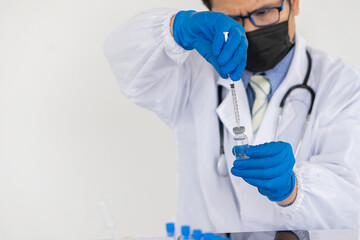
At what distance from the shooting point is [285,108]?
152cm

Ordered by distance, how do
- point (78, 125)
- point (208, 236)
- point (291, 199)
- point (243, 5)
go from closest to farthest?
point (208, 236) → point (291, 199) → point (243, 5) → point (78, 125)

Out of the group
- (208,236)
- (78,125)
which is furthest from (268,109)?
(78,125)

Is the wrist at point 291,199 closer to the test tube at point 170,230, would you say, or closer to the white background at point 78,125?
the test tube at point 170,230

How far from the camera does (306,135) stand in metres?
1.48

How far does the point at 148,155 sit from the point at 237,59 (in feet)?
3.39

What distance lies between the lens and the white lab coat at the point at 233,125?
4.21ft

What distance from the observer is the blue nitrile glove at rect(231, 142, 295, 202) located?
3.93 feet

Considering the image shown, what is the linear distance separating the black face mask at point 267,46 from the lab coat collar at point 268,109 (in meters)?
0.07

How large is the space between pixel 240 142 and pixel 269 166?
105 mm

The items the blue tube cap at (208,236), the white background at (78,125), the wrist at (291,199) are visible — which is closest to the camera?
the blue tube cap at (208,236)

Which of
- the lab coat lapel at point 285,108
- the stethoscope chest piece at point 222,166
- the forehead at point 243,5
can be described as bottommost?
the stethoscope chest piece at point 222,166

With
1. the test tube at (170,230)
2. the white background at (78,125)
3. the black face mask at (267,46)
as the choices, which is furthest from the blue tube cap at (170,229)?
the white background at (78,125)

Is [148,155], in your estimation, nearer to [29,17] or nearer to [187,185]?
[187,185]

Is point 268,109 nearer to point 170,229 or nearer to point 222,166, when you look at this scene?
point 222,166
